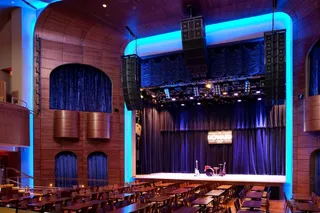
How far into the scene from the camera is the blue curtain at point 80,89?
15.5m

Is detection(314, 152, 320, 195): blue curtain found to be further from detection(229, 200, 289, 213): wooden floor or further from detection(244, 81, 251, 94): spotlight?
detection(244, 81, 251, 94): spotlight

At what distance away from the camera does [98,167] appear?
15.8 metres

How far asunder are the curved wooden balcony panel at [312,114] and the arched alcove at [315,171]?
119 centimetres

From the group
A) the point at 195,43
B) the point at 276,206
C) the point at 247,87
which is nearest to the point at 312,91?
the point at 247,87

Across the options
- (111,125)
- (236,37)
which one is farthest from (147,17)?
(111,125)

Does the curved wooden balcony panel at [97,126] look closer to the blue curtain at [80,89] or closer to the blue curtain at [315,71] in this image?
the blue curtain at [80,89]

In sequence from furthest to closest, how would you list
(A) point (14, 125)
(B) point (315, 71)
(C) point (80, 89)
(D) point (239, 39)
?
(C) point (80, 89)
(D) point (239, 39)
(A) point (14, 125)
(B) point (315, 71)

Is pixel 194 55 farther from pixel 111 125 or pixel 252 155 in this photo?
pixel 252 155

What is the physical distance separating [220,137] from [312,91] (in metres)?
8.33

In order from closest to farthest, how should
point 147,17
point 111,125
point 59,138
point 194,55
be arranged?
point 194,55 → point 147,17 → point 59,138 → point 111,125

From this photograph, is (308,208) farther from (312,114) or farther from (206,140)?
(206,140)

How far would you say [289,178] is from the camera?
42.0 ft

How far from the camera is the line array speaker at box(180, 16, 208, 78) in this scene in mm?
11984

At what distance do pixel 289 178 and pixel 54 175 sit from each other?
33.7 ft
